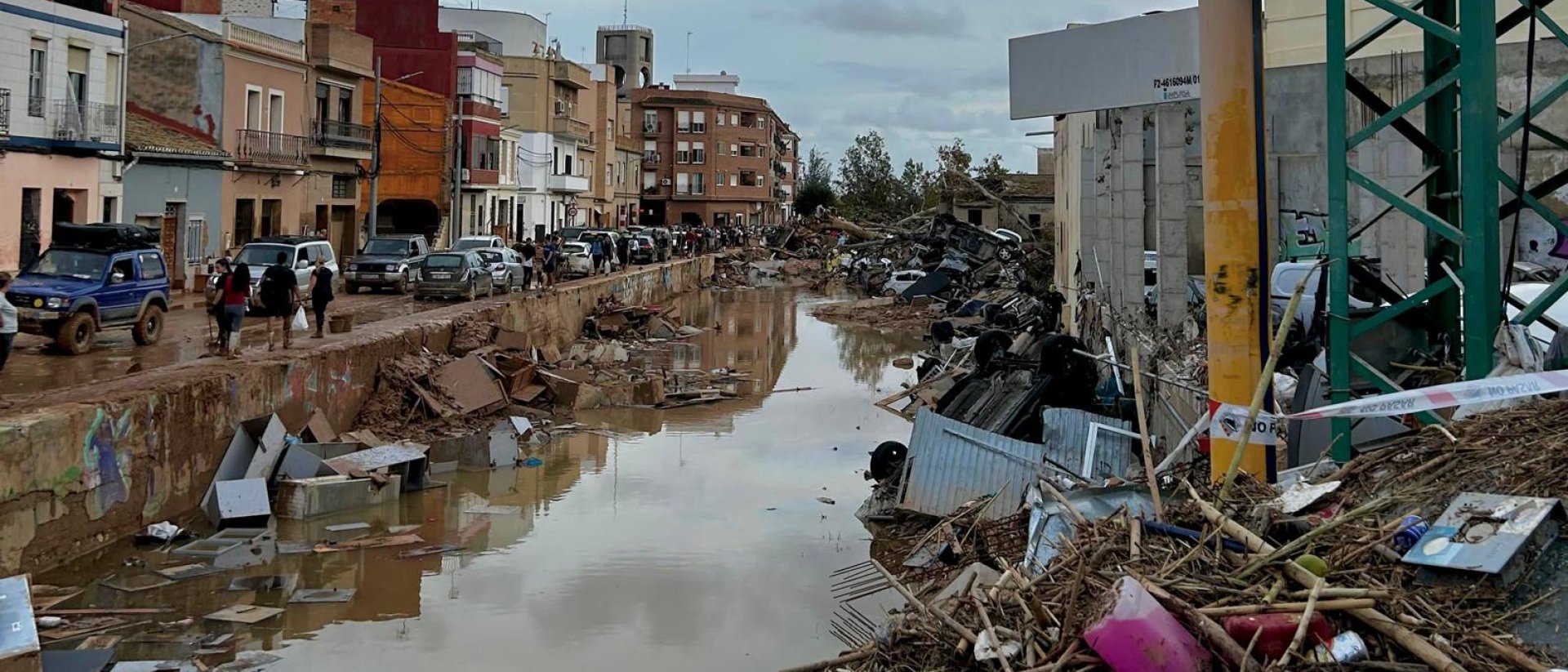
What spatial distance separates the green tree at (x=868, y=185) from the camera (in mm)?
98938

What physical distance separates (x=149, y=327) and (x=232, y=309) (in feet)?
13.5

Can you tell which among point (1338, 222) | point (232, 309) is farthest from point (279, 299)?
point (1338, 222)

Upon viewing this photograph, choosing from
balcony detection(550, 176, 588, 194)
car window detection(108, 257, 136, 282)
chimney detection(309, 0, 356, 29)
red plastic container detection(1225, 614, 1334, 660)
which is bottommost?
red plastic container detection(1225, 614, 1334, 660)

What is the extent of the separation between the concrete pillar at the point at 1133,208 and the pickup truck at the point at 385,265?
830 inches

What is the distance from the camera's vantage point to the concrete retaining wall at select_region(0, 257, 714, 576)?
1147 cm

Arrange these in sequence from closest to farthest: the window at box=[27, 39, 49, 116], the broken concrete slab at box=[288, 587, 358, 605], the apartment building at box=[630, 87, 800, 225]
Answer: the broken concrete slab at box=[288, 587, 358, 605] → the window at box=[27, 39, 49, 116] → the apartment building at box=[630, 87, 800, 225]

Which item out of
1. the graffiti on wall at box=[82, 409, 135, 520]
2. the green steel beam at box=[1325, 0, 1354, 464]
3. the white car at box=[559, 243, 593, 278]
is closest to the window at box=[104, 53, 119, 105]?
the white car at box=[559, 243, 593, 278]

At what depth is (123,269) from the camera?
66.4 feet

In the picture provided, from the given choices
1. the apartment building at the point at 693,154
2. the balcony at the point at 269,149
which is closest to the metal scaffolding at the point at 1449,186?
the balcony at the point at 269,149

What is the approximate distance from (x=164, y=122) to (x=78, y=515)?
27.2 meters

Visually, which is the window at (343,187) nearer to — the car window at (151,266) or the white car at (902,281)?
the white car at (902,281)

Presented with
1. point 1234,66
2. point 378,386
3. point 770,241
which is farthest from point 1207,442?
point 770,241

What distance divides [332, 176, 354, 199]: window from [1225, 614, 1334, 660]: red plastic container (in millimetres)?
42374

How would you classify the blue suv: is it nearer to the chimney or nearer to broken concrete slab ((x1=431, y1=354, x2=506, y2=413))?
broken concrete slab ((x1=431, y1=354, x2=506, y2=413))
